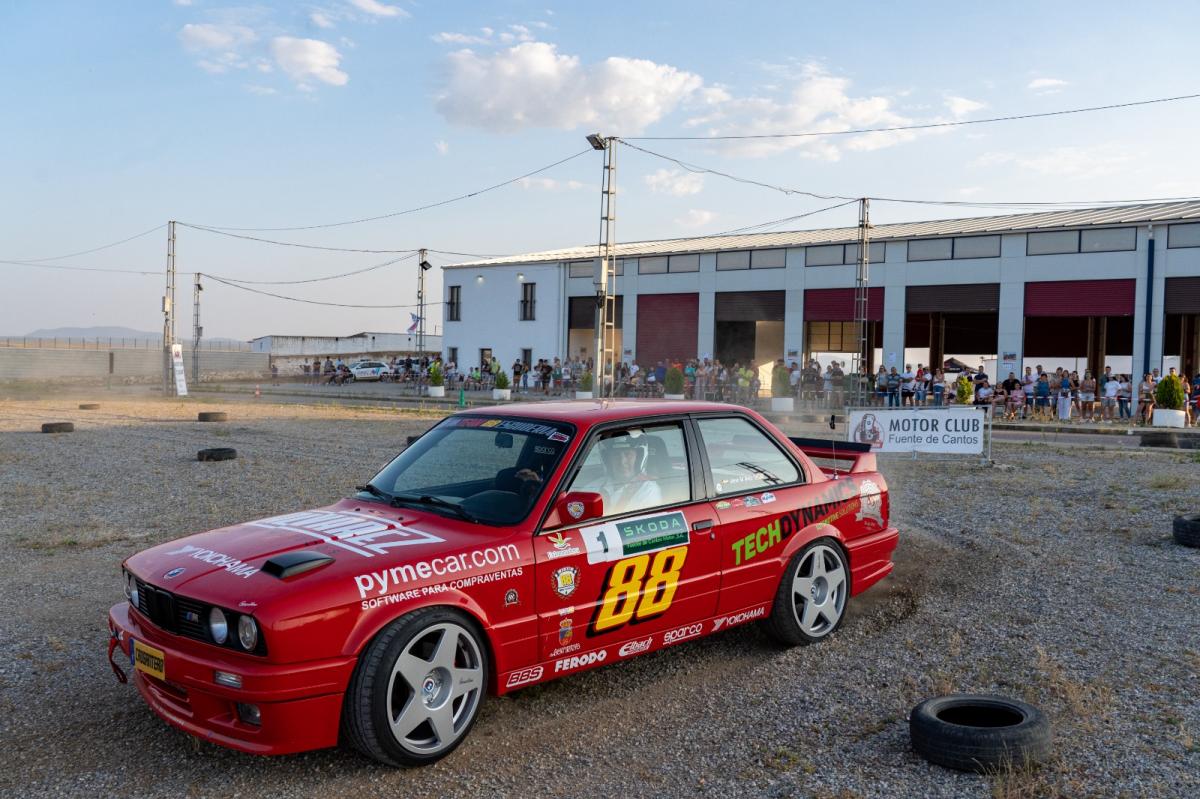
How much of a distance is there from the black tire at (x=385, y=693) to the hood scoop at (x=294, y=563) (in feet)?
1.28

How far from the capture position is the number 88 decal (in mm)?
4363

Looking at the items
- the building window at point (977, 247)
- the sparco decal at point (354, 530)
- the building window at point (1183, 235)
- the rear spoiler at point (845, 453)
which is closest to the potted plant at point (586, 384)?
the building window at point (977, 247)

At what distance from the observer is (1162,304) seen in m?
30.5

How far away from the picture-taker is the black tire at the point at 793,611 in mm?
5195

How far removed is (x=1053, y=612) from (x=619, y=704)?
10.7ft

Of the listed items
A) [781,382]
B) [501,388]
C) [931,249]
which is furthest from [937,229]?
[501,388]

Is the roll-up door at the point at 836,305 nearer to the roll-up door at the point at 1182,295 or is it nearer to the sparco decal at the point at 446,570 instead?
the roll-up door at the point at 1182,295

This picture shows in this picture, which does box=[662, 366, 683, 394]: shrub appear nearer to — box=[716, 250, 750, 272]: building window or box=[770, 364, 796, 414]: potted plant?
box=[770, 364, 796, 414]: potted plant

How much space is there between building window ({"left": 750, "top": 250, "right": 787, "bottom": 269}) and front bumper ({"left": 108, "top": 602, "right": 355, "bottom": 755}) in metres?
37.2

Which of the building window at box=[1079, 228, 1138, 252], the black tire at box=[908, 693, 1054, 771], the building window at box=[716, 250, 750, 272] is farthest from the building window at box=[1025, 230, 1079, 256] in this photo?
the black tire at box=[908, 693, 1054, 771]

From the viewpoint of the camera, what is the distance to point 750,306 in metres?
40.2

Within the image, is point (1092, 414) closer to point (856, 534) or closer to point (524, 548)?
point (856, 534)

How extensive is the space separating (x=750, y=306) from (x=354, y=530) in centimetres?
3716

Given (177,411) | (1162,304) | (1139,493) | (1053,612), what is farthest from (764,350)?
(1053,612)
